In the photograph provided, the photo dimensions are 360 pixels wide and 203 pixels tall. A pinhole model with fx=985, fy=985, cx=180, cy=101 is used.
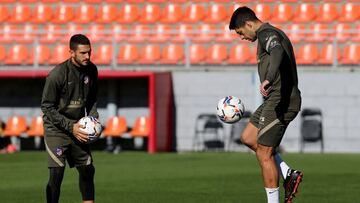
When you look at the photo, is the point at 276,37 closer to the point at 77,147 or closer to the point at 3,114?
the point at 77,147

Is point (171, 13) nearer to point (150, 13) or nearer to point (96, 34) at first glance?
point (150, 13)

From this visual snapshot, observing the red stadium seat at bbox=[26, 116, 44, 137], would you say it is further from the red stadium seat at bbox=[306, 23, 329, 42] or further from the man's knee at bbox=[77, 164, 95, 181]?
the man's knee at bbox=[77, 164, 95, 181]

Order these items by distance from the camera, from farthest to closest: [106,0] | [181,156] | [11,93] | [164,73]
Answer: [106,0] < [11,93] < [164,73] < [181,156]

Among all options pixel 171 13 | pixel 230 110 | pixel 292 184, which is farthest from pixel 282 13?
pixel 292 184

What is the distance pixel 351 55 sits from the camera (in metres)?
25.7

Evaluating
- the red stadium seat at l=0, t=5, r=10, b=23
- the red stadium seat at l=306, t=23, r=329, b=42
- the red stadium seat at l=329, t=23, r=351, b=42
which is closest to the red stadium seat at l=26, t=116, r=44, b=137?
the red stadium seat at l=0, t=5, r=10, b=23

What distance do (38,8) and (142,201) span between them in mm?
18333

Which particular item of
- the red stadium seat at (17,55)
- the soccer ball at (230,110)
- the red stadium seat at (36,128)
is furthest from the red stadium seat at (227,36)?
the soccer ball at (230,110)

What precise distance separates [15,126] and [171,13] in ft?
18.8

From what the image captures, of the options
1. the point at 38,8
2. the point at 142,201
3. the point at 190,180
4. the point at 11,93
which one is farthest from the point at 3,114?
the point at 142,201

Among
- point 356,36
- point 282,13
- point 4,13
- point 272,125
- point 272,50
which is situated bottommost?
point 272,125

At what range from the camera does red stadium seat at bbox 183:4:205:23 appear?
28.3 m

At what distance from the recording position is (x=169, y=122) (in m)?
25.4

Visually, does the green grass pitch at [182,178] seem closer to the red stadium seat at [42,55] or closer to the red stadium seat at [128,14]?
the red stadium seat at [42,55]
